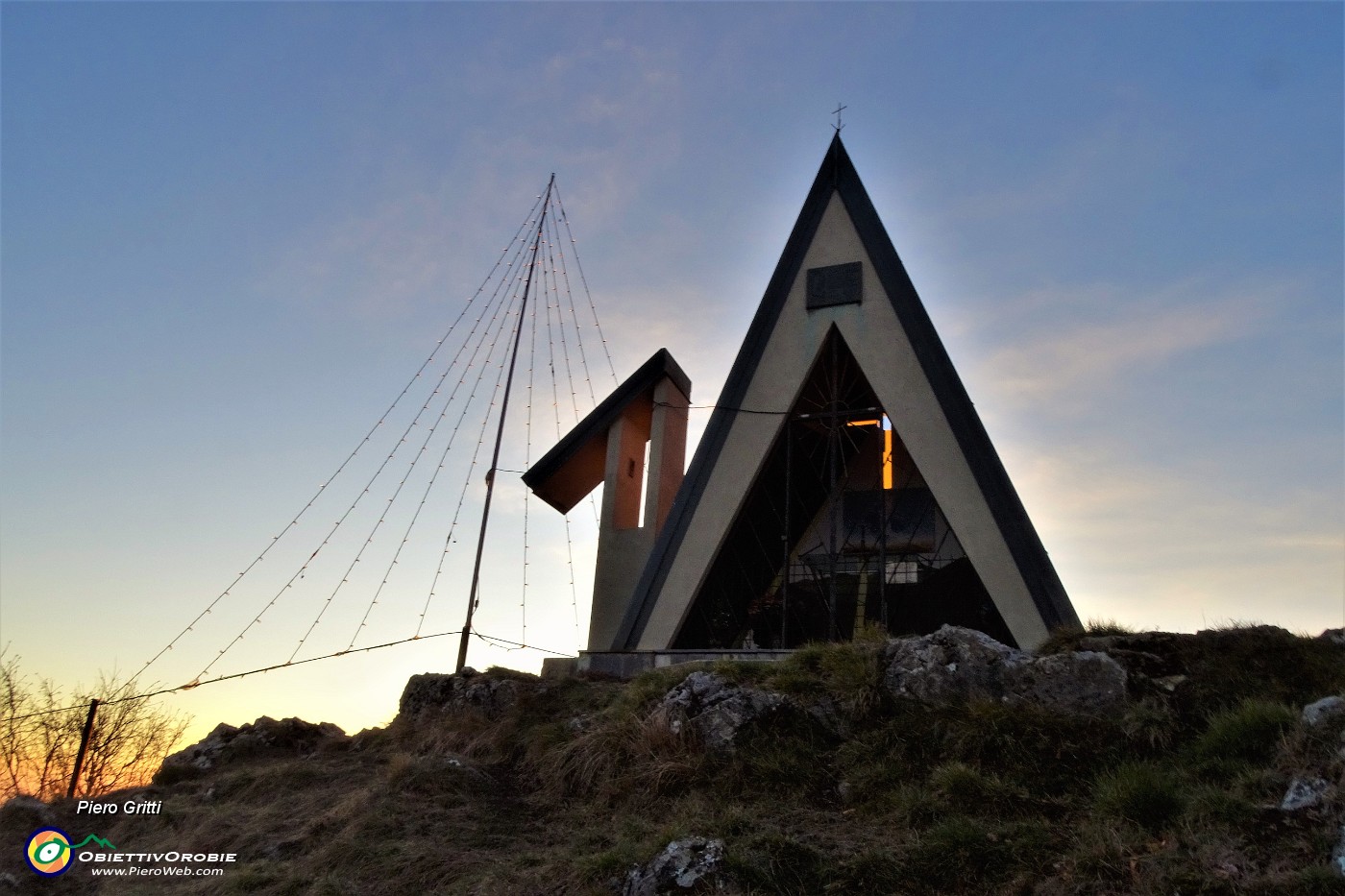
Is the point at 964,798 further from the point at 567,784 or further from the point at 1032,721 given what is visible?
the point at 567,784

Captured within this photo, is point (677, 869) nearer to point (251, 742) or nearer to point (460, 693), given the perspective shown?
point (460, 693)

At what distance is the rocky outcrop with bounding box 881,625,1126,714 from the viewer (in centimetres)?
944

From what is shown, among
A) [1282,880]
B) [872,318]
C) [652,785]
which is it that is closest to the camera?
[1282,880]

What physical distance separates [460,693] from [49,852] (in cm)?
516

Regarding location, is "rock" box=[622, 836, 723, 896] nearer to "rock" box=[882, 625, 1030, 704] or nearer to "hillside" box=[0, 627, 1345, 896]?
"hillside" box=[0, 627, 1345, 896]

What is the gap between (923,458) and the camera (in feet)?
56.6

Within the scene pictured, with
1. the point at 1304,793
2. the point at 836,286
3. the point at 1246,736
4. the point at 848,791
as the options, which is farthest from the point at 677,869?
the point at 836,286

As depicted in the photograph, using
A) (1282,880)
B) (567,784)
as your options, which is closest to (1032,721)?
(1282,880)

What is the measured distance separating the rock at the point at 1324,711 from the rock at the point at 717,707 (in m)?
4.64

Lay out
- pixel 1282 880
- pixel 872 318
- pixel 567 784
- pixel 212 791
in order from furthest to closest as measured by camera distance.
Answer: pixel 872 318
pixel 212 791
pixel 567 784
pixel 1282 880

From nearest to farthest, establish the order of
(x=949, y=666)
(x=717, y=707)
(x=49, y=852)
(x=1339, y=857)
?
(x=1339, y=857)
(x=949, y=666)
(x=717, y=707)
(x=49, y=852)

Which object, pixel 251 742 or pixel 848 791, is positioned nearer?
pixel 848 791

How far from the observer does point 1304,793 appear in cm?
698

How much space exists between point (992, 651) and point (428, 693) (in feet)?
27.2
